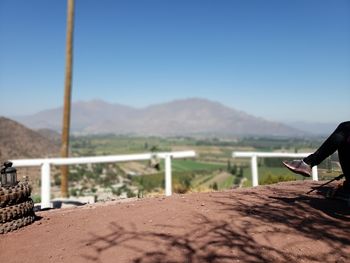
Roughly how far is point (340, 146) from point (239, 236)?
192 centimetres

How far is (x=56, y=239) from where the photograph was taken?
4.18 meters

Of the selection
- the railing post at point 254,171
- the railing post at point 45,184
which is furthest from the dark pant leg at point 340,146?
the railing post at point 45,184

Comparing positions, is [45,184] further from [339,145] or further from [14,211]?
[339,145]

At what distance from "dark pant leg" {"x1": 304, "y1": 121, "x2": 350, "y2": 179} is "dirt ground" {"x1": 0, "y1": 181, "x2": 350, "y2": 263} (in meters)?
0.61

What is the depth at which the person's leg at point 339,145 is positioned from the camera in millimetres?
4602

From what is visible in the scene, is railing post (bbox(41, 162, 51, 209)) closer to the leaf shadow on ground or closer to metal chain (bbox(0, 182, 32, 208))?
metal chain (bbox(0, 182, 32, 208))

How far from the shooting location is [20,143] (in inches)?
1580

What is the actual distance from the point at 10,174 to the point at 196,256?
118 inches

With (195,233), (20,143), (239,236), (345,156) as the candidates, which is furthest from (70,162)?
(20,143)

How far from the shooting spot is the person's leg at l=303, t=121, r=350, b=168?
4.60 meters

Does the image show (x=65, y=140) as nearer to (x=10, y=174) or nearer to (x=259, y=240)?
(x=10, y=174)

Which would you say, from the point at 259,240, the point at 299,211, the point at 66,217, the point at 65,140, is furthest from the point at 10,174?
the point at 65,140

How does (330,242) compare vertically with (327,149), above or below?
below

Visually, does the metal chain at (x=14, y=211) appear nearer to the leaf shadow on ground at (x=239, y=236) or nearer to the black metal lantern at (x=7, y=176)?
the black metal lantern at (x=7, y=176)
